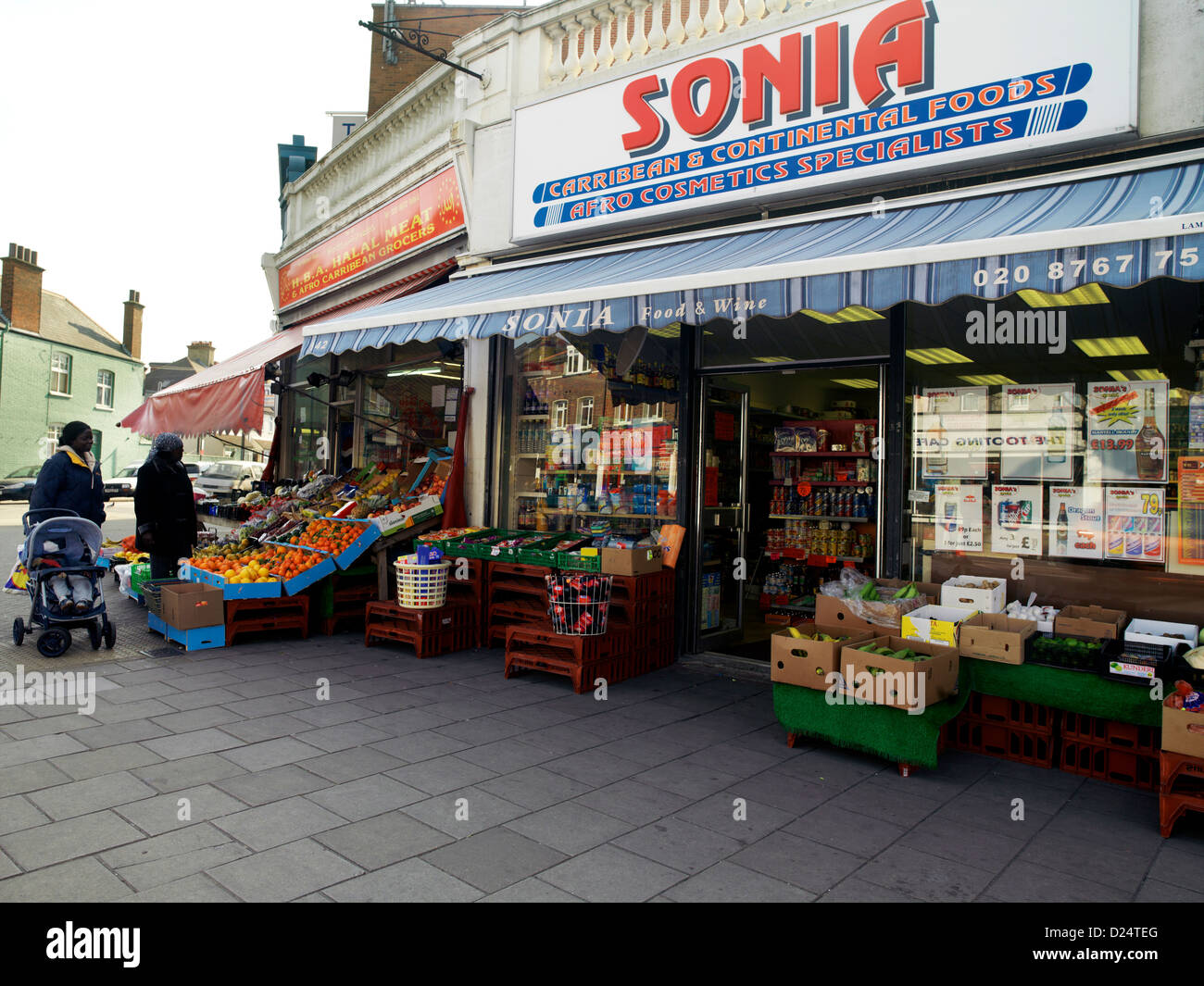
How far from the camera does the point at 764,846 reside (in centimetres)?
362

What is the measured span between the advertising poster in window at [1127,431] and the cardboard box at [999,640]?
135 centimetres

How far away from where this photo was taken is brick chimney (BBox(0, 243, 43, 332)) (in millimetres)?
30656

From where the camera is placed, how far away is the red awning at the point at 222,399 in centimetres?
976

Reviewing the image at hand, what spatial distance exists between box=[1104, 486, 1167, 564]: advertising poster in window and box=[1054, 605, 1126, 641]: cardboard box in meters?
0.44

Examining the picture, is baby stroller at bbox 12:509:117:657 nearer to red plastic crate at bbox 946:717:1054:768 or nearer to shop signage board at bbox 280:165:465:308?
shop signage board at bbox 280:165:465:308

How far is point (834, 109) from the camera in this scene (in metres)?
6.14

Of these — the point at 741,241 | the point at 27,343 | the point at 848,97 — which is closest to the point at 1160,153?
the point at 848,97

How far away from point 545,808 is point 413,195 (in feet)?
27.8

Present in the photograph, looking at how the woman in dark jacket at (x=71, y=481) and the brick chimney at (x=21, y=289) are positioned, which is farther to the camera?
the brick chimney at (x=21, y=289)

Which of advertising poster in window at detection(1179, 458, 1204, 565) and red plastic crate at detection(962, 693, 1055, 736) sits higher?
advertising poster in window at detection(1179, 458, 1204, 565)

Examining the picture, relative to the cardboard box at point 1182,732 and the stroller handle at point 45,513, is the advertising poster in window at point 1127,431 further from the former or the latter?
the stroller handle at point 45,513

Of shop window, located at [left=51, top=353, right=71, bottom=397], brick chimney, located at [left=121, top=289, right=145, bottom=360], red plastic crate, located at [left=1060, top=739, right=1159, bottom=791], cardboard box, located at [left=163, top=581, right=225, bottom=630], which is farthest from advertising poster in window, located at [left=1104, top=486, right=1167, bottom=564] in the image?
brick chimney, located at [left=121, top=289, right=145, bottom=360]

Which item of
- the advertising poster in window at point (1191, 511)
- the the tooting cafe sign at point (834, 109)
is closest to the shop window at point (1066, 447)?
the advertising poster in window at point (1191, 511)

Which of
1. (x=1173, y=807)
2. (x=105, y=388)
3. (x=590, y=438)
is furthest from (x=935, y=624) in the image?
(x=105, y=388)
